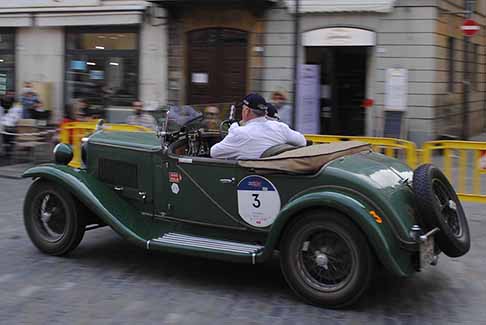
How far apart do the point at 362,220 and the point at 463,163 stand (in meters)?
4.41

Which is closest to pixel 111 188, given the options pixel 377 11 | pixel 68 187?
pixel 68 187

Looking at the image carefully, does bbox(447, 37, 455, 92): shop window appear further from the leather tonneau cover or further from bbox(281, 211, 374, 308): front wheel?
bbox(281, 211, 374, 308): front wheel

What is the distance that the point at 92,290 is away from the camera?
17.2ft

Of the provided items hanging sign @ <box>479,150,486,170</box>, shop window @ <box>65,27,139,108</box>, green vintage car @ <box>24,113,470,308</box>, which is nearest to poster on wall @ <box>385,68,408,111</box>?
hanging sign @ <box>479,150,486,170</box>

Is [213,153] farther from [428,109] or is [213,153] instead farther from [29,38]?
[29,38]

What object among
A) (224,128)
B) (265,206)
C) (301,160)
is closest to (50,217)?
(224,128)

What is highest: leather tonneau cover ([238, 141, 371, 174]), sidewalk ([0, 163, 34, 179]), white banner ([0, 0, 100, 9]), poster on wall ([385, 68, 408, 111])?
white banner ([0, 0, 100, 9])

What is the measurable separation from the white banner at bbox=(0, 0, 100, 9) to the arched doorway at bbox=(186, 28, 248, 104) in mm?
2810

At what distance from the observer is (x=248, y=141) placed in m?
5.45

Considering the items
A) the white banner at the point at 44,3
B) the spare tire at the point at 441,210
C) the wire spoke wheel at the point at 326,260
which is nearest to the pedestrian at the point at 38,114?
the white banner at the point at 44,3

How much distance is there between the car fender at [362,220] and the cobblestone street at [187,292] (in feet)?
1.39

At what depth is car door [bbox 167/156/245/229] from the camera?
5.37 metres

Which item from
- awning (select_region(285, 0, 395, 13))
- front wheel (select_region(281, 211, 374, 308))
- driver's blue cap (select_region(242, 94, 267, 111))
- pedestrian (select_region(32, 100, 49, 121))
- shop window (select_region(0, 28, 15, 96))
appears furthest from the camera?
shop window (select_region(0, 28, 15, 96))

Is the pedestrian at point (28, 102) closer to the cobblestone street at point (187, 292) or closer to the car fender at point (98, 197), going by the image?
the cobblestone street at point (187, 292)
